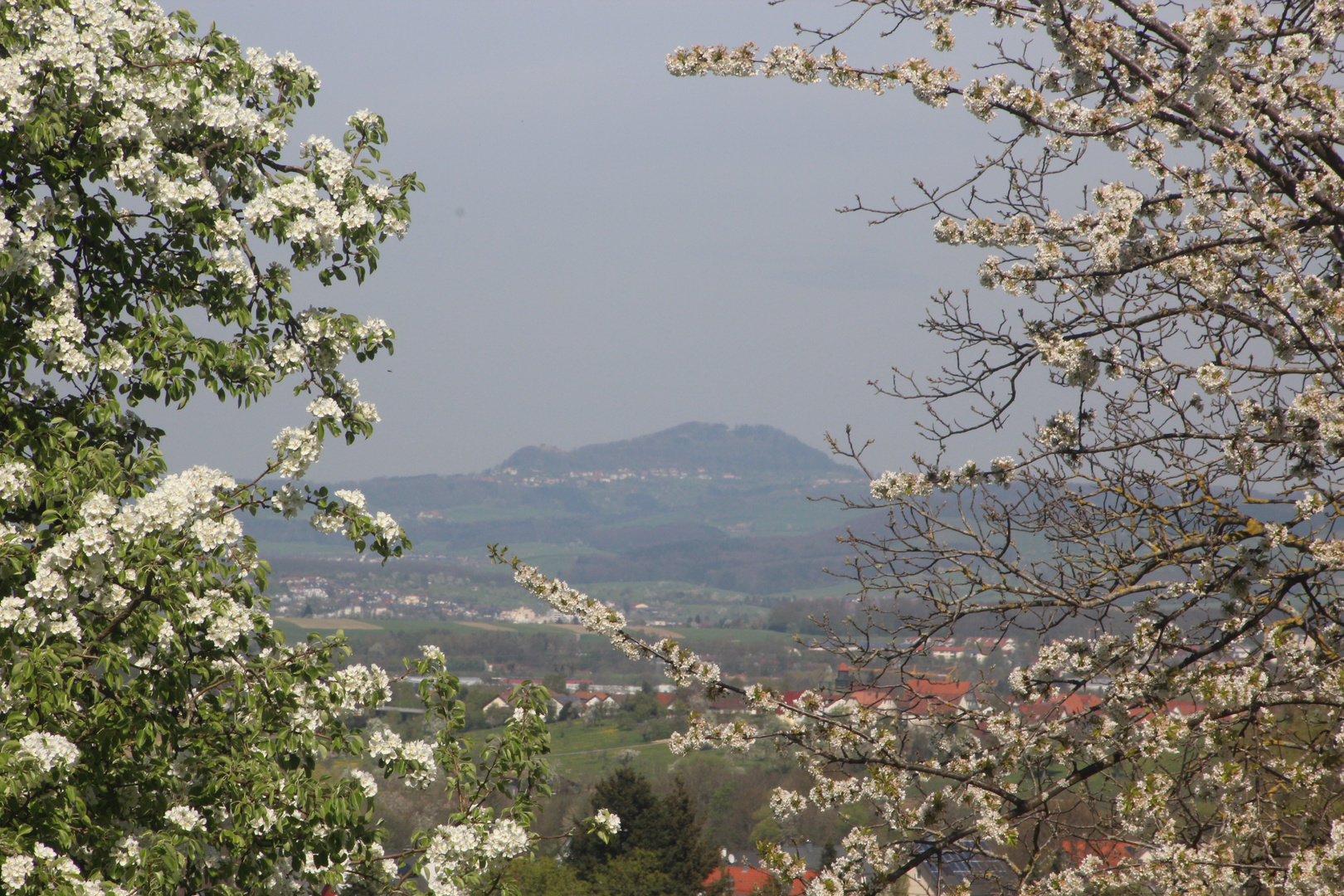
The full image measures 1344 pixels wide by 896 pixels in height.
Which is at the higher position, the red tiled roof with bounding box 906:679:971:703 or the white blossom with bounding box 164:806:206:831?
the red tiled roof with bounding box 906:679:971:703

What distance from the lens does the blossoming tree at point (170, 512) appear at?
3.89 meters

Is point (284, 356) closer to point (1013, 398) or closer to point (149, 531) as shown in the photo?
point (149, 531)

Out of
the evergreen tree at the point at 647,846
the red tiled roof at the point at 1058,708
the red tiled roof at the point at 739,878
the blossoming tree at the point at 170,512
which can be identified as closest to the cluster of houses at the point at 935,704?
the red tiled roof at the point at 1058,708

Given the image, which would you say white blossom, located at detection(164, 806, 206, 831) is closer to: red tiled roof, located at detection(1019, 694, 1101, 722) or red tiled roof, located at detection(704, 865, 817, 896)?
red tiled roof, located at detection(1019, 694, 1101, 722)

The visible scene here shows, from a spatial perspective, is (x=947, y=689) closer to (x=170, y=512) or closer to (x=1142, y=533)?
(x=1142, y=533)

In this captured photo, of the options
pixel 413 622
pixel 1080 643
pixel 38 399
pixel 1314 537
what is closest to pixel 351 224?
pixel 38 399

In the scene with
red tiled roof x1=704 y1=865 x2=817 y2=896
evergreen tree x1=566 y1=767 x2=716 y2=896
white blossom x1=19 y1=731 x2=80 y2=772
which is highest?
white blossom x1=19 y1=731 x2=80 y2=772

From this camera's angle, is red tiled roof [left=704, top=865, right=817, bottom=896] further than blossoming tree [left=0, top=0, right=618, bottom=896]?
Yes

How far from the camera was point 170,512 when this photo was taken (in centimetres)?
401

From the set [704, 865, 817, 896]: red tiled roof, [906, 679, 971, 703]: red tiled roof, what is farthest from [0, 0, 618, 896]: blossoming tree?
[704, 865, 817, 896]: red tiled roof

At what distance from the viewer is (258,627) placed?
466cm

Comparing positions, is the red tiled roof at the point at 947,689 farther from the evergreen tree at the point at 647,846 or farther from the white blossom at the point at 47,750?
the evergreen tree at the point at 647,846

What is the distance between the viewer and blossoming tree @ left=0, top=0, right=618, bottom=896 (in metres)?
3.89

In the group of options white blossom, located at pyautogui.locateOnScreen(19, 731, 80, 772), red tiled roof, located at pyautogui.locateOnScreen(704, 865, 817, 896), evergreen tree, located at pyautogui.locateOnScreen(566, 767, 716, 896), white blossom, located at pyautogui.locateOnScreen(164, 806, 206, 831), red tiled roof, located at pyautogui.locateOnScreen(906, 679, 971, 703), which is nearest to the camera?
white blossom, located at pyautogui.locateOnScreen(19, 731, 80, 772)
